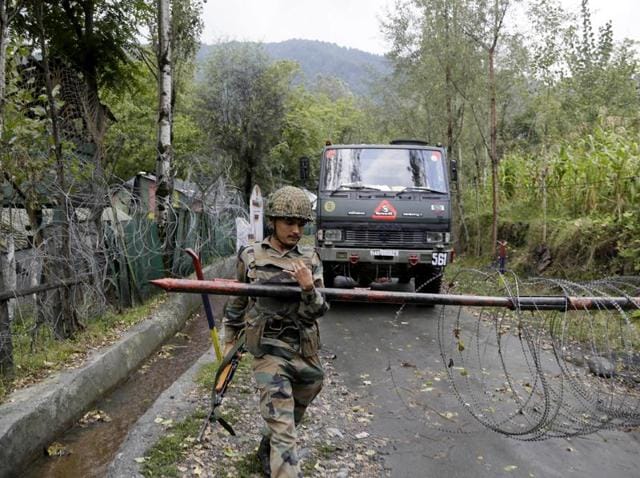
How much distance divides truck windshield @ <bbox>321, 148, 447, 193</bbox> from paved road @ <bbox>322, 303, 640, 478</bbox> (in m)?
2.83

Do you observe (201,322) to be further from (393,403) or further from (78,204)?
(393,403)

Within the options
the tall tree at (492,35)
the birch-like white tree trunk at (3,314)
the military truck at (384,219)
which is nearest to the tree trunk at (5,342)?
the birch-like white tree trunk at (3,314)

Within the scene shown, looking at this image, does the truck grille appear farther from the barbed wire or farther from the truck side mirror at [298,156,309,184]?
the truck side mirror at [298,156,309,184]

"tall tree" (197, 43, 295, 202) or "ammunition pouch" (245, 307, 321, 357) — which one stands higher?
"tall tree" (197, 43, 295, 202)

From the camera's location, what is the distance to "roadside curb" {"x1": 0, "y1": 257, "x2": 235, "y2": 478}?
369 centimetres

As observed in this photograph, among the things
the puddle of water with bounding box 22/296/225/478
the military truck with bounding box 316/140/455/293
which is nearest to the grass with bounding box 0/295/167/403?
the puddle of water with bounding box 22/296/225/478

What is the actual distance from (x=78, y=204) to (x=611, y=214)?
8.32m

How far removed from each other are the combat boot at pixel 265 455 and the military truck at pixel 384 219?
187 inches

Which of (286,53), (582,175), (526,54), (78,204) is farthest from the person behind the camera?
(286,53)

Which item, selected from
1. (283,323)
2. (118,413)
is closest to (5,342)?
(118,413)

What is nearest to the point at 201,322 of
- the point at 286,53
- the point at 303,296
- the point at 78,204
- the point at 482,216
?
the point at 78,204

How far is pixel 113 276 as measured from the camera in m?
7.07

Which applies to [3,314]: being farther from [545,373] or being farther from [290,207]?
[545,373]

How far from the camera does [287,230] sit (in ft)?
10.3
